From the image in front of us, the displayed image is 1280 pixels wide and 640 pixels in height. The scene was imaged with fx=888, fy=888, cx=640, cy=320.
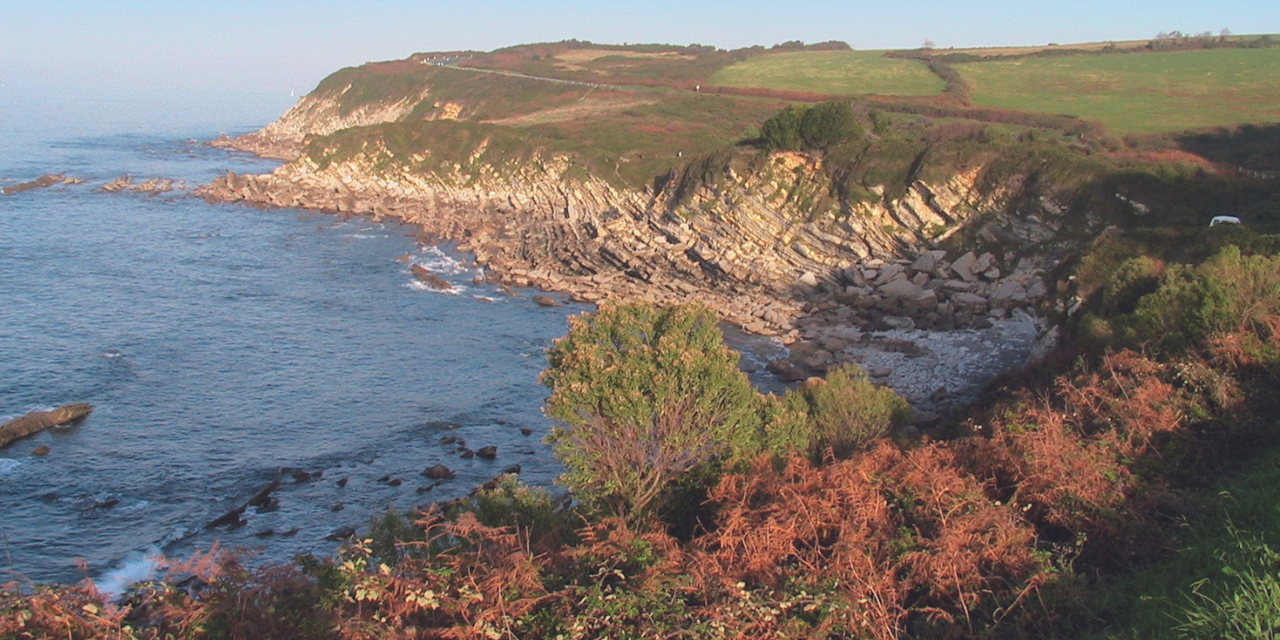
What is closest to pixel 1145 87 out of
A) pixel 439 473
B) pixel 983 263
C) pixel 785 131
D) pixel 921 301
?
pixel 785 131

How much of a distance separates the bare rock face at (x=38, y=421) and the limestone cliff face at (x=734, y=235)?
76.7 ft

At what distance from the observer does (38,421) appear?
95.1ft

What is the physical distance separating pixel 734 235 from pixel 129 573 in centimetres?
3652

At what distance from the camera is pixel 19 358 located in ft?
115

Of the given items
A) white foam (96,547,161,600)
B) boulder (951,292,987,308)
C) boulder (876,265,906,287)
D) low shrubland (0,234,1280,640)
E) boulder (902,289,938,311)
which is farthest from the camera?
boulder (876,265,906,287)

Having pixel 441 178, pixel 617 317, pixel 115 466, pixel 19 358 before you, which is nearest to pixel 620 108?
pixel 441 178

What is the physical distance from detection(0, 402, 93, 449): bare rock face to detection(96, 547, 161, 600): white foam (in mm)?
9408

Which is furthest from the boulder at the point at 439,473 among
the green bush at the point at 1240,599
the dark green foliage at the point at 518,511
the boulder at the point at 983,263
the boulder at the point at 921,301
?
the boulder at the point at 983,263

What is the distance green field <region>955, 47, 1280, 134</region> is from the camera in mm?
64250

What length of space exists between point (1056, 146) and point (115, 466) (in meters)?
48.3

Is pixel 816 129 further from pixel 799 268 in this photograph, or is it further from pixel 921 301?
pixel 921 301

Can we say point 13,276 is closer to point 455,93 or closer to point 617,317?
point 617,317

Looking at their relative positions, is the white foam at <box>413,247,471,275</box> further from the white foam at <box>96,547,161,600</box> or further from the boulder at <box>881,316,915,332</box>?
the white foam at <box>96,547,161,600</box>

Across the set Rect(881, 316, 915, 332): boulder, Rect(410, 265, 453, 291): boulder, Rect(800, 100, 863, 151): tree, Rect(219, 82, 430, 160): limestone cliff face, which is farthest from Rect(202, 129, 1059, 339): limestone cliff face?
Rect(219, 82, 430, 160): limestone cliff face
